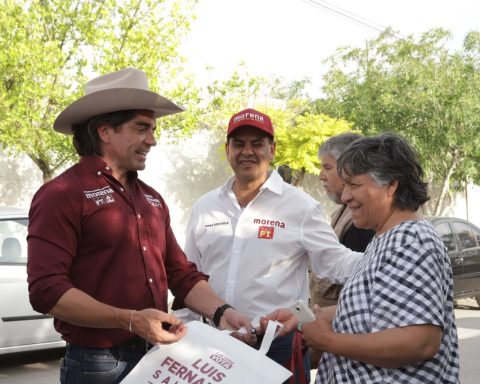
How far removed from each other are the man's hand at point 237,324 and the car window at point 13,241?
14.5 ft

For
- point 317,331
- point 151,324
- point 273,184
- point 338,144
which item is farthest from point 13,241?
point 317,331

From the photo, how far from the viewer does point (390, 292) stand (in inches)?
80.4

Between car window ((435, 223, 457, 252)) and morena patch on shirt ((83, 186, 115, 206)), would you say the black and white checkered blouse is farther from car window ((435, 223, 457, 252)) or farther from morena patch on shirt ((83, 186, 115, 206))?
car window ((435, 223, 457, 252))

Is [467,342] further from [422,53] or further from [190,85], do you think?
[422,53]

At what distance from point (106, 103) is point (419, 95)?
1564cm

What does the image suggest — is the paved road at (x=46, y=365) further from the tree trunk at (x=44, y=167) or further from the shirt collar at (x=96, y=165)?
the tree trunk at (x=44, y=167)

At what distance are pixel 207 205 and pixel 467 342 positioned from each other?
19.8 ft

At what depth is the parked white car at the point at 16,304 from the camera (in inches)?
259

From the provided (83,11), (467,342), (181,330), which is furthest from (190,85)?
(181,330)

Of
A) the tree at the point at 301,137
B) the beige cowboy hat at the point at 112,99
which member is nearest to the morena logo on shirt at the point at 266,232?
the beige cowboy hat at the point at 112,99

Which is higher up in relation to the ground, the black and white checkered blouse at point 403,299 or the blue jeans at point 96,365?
the black and white checkered blouse at point 403,299

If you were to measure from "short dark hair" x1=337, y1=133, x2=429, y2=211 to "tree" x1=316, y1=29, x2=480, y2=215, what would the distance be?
15.5m

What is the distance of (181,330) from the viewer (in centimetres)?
242

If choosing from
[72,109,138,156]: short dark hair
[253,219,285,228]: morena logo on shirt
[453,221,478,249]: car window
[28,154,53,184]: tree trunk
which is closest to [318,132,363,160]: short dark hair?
[253,219,285,228]: morena logo on shirt
